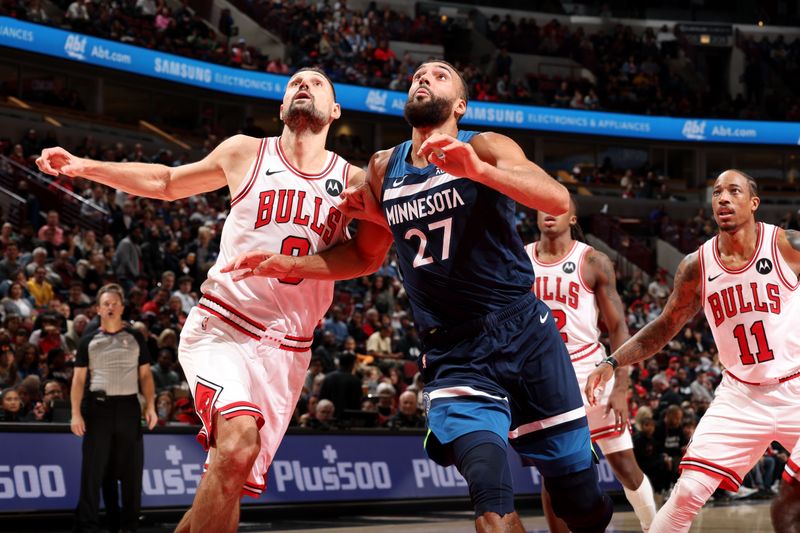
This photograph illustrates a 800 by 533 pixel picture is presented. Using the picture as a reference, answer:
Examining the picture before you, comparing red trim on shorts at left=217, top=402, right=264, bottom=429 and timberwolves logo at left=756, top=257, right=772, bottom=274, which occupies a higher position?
timberwolves logo at left=756, top=257, right=772, bottom=274

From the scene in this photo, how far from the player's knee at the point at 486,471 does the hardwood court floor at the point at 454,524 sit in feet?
18.9

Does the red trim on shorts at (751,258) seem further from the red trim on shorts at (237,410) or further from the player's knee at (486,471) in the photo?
the red trim on shorts at (237,410)

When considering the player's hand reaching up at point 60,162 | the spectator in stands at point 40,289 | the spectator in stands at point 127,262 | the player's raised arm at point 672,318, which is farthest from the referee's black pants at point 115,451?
the spectator in stands at point 127,262

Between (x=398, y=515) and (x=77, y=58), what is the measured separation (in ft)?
54.0

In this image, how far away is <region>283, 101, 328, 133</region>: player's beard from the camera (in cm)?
577

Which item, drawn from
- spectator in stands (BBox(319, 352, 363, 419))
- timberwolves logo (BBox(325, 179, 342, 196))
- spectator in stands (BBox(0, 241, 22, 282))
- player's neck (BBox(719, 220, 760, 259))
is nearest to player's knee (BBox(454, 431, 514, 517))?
timberwolves logo (BBox(325, 179, 342, 196))

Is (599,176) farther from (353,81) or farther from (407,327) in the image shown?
(407,327)

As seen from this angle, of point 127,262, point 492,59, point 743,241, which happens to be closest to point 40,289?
point 127,262

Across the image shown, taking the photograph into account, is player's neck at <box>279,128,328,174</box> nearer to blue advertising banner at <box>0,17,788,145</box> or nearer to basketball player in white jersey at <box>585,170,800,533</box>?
basketball player in white jersey at <box>585,170,800,533</box>

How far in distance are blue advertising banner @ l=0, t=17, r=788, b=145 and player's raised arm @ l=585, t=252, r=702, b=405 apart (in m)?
20.2

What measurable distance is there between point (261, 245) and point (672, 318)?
2824 mm

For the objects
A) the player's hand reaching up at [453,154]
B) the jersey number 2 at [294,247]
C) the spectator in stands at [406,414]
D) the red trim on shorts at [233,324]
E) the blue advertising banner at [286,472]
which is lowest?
the blue advertising banner at [286,472]

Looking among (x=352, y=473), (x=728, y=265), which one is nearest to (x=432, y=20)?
(x=352, y=473)

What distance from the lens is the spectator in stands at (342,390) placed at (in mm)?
12672
